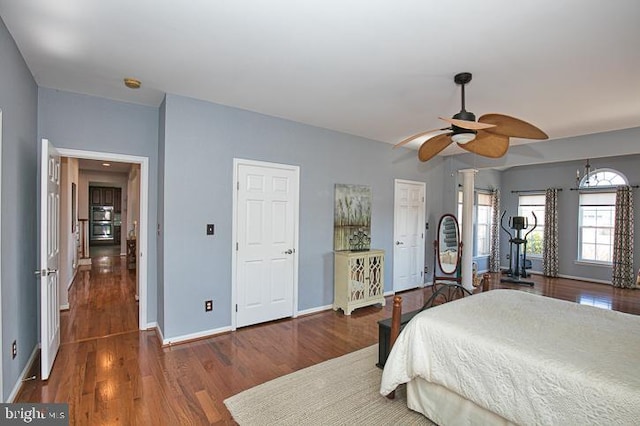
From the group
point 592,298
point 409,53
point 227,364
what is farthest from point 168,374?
point 592,298

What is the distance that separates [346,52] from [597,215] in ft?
23.6

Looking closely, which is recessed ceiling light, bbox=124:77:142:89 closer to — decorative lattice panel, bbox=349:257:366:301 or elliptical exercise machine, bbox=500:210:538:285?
decorative lattice panel, bbox=349:257:366:301

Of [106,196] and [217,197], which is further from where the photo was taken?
[106,196]

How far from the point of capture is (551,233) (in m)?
7.10

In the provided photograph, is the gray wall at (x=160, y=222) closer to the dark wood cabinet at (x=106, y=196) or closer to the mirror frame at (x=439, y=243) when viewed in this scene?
the mirror frame at (x=439, y=243)

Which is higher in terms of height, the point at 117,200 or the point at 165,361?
the point at 117,200

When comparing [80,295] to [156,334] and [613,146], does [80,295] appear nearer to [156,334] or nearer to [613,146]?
[156,334]

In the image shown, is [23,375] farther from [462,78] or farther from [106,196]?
[106,196]

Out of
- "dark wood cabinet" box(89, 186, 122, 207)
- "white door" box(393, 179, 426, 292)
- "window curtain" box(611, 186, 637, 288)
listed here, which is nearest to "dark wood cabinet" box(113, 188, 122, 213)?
"dark wood cabinet" box(89, 186, 122, 207)

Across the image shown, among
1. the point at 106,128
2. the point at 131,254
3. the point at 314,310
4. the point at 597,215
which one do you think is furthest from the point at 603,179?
the point at 131,254

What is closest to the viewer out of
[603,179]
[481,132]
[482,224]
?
[481,132]

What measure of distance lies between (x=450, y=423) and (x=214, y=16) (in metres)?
2.82

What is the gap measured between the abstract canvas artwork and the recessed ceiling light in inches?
104

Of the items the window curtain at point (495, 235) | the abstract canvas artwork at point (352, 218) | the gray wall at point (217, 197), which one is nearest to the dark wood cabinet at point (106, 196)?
the gray wall at point (217, 197)
